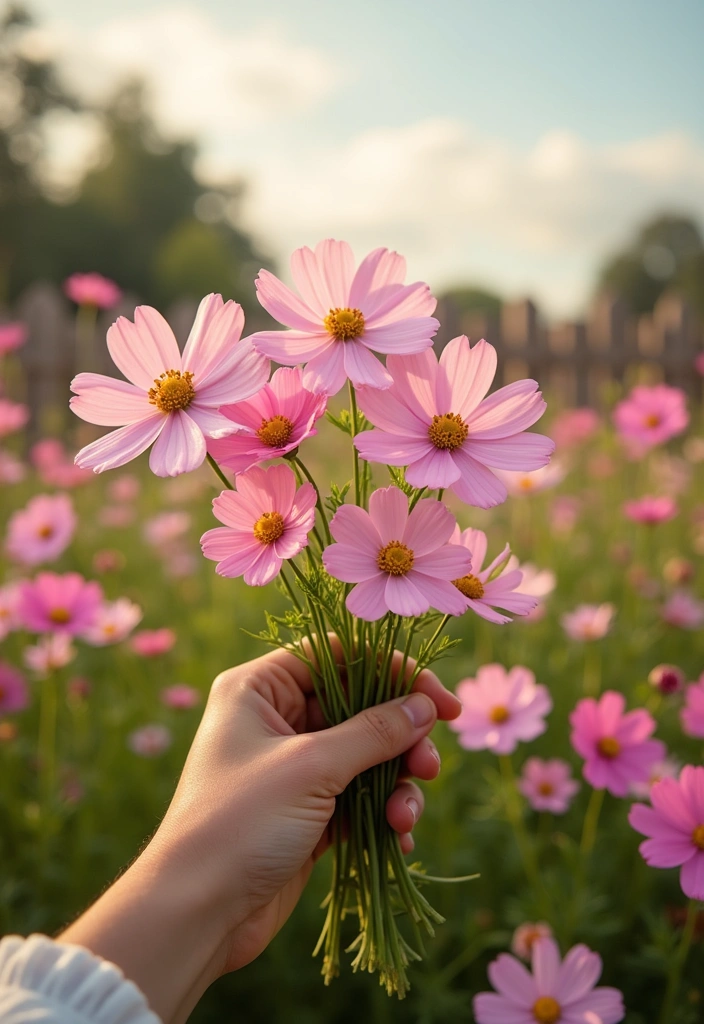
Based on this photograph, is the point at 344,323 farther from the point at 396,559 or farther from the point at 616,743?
the point at 616,743

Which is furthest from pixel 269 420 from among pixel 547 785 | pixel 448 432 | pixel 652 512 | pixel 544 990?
pixel 652 512

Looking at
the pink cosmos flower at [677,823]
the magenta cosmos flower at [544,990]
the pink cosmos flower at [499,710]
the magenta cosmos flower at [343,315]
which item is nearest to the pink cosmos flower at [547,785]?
the pink cosmos flower at [499,710]

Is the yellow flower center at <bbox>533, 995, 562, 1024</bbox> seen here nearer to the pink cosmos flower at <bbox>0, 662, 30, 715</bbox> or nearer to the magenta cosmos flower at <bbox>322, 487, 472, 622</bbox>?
the magenta cosmos flower at <bbox>322, 487, 472, 622</bbox>

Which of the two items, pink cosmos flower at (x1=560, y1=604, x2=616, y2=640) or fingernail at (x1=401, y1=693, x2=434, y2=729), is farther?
pink cosmos flower at (x1=560, y1=604, x2=616, y2=640)

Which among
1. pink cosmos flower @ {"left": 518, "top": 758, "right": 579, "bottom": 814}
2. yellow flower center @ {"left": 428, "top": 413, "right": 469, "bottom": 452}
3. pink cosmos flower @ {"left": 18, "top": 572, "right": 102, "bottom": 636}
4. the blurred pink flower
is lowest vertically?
pink cosmos flower @ {"left": 518, "top": 758, "right": 579, "bottom": 814}

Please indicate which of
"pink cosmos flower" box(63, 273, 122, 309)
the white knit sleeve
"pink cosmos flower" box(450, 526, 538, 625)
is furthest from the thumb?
"pink cosmos flower" box(63, 273, 122, 309)

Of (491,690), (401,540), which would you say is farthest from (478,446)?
(491,690)

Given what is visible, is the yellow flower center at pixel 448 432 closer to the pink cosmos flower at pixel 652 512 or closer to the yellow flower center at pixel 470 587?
the yellow flower center at pixel 470 587
